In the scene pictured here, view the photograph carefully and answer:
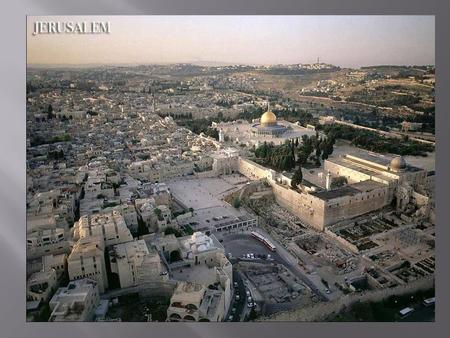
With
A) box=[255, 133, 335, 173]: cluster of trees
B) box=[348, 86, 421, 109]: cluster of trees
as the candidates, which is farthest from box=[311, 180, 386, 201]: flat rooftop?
box=[348, 86, 421, 109]: cluster of trees

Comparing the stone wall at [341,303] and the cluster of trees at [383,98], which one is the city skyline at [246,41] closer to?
the cluster of trees at [383,98]

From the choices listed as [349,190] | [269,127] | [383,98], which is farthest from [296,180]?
[269,127]

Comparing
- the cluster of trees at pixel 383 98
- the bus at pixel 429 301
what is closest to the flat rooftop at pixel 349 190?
the cluster of trees at pixel 383 98

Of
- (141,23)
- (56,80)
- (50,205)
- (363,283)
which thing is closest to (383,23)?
(141,23)

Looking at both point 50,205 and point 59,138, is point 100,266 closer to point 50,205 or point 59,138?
point 50,205

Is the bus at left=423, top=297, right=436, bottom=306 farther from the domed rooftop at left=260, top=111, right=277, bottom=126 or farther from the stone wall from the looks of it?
the domed rooftop at left=260, top=111, right=277, bottom=126

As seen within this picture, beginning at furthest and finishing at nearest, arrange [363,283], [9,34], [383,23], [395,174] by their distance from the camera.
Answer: [395,174] → [363,283] → [383,23] → [9,34]

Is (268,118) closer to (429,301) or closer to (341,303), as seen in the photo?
(341,303)
